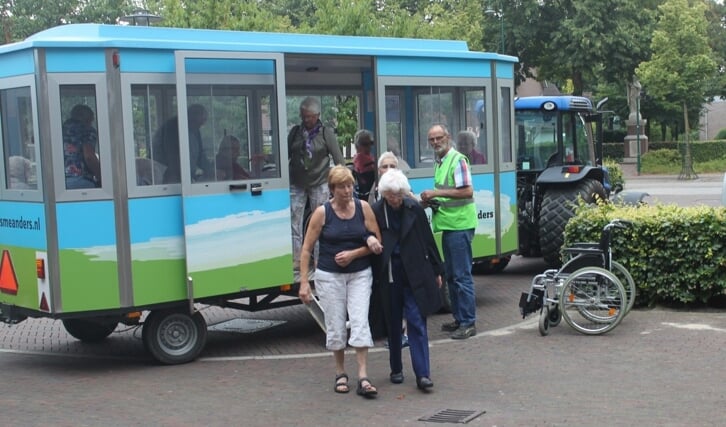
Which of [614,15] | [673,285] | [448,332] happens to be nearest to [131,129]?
[448,332]

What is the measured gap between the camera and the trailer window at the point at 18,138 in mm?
7770

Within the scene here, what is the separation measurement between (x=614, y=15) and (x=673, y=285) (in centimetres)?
3054

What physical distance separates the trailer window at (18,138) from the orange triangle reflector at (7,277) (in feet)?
2.05

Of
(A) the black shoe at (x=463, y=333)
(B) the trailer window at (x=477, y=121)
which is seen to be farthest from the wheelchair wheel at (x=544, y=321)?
(B) the trailer window at (x=477, y=121)

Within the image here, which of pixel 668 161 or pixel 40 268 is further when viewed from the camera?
pixel 668 161

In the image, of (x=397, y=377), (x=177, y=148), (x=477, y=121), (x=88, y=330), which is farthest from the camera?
(x=477, y=121)

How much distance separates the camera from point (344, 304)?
7.12 metres

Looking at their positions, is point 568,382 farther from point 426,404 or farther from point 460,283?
point 460,283

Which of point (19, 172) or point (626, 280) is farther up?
point (19, 172)

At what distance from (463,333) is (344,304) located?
220cm

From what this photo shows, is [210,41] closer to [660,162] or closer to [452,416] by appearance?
[452,416]

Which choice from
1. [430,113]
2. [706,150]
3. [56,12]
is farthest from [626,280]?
[56,12]

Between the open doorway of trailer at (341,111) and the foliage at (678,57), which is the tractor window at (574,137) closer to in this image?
the open doorway of trailer at (341,111)

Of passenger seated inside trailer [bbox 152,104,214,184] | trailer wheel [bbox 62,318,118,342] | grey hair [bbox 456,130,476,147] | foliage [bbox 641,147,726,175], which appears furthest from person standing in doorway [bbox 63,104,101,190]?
foliage [bbox 641,147,726,175]
